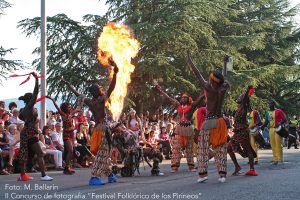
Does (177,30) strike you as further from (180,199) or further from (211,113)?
(180,199)

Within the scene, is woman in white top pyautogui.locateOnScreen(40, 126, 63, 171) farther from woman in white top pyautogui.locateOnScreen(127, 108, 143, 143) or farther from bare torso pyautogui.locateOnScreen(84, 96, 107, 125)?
bare torso pyautogui.locateOnScreen(84, 96, 107, 125)

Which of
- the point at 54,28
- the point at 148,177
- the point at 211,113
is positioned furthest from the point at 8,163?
the point at 54,28

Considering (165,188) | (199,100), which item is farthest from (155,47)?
(165,188)

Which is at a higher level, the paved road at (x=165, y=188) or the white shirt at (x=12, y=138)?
the white shirt at (x=12, y=138)

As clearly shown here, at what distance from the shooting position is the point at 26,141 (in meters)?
11.0

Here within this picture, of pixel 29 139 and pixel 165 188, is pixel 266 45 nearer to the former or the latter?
pixel 29 139

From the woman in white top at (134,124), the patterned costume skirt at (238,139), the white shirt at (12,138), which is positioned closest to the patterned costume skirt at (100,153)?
the patterned costume skirt at (238,139)

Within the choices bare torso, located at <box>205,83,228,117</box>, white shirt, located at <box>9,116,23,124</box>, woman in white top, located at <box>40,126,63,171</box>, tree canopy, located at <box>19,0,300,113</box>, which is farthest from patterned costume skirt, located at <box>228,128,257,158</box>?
tree canopy, located at <box>19,0,300,113</box>

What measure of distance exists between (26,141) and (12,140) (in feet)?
9.12

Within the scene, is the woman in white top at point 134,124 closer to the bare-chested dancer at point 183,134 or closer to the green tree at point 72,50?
the bare-chested dancer at point 183,134

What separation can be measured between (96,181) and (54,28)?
17.4m

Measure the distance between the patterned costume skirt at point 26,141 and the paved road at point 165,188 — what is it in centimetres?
57

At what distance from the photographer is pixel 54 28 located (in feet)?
85.7

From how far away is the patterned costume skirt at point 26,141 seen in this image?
35.9 ft
